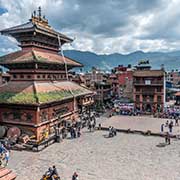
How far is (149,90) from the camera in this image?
1966 inches

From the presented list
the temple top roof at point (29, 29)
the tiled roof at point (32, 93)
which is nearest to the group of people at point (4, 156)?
the tiled roof at point (32, 93)

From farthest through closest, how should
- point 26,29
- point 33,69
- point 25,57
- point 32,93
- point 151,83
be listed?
point 151,83
point 26,29
point 33,69
point 25,57
point 32,93

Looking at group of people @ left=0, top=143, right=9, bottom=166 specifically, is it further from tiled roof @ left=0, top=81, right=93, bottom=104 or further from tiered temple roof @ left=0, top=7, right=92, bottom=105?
tiled roof @ left=0, top=81, right=93, bottom=104

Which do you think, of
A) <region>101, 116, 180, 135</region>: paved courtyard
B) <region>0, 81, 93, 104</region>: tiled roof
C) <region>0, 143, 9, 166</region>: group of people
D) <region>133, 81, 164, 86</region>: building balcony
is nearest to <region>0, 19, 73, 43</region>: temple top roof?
<region>0, 81, 93, 104</region>: tiled roof

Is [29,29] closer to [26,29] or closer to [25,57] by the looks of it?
[26,29]

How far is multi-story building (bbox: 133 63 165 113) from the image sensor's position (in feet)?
160

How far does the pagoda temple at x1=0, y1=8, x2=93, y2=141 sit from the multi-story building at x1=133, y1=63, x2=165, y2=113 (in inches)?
806

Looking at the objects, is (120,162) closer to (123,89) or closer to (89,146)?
(89,146)

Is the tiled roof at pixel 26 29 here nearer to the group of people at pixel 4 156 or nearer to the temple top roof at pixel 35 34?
the temple top roof at pixel 35 34

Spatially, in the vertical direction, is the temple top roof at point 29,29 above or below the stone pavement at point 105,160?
above

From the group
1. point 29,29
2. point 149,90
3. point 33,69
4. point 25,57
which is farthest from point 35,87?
point 149,90

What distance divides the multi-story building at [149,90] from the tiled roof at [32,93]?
23169 mm

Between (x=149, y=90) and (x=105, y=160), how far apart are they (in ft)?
107

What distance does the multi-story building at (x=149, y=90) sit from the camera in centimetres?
4891
